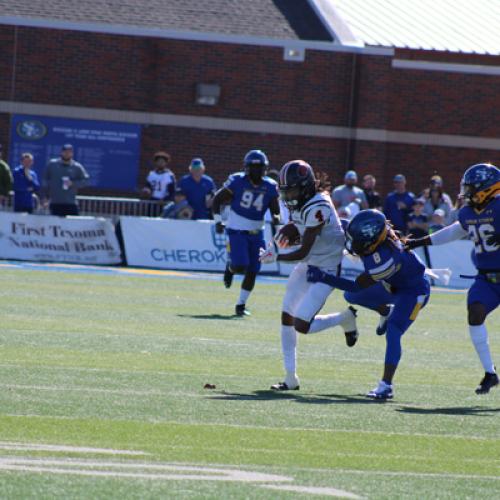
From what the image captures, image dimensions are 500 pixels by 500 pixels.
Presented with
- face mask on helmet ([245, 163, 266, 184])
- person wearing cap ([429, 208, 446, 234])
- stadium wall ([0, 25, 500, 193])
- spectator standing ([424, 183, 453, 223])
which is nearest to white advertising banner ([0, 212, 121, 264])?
person wearing cap ([429, 208, 446, 234])

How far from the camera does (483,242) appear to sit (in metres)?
11.5

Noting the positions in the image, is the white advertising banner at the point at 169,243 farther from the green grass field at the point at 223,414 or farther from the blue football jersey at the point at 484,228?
the blue football jersey at the point at 484,228

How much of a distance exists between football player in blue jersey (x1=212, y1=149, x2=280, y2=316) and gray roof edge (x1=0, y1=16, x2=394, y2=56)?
15142 mm

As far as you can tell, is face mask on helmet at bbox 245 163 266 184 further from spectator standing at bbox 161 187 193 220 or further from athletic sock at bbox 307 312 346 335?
spectator standing at bbox 161 187 193 220

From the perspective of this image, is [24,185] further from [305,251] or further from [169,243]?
[305,251]

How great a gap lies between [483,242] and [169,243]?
51.3 feet

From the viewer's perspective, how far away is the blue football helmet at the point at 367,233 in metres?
10.9

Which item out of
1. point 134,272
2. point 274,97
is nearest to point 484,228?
point 134,272

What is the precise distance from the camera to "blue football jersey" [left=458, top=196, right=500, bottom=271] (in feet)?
37.3

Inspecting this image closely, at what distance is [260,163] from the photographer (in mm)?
18125

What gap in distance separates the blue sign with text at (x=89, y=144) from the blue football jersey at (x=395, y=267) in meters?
22.1

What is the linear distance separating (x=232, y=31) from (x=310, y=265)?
2311cm

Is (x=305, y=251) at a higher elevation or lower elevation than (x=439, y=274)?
higher

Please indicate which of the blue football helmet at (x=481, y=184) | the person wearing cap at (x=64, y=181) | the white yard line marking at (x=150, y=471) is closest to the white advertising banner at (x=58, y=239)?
the person wearing cap at (x=64, y=181)
